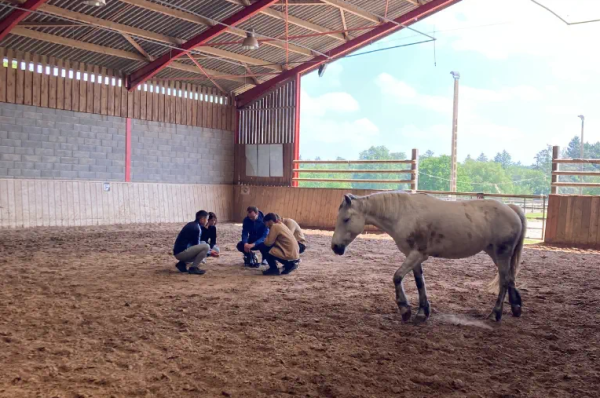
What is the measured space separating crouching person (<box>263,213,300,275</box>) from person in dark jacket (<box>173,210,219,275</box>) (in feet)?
2.91

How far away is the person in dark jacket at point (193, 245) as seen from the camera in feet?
25.0

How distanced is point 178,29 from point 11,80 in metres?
4.56

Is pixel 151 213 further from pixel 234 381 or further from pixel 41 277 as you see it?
pixel 234 381

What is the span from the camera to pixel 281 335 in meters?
4.66

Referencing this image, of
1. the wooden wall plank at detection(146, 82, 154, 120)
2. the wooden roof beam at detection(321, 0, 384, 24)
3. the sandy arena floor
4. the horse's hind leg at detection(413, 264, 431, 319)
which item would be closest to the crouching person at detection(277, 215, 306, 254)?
the sandy arena floor

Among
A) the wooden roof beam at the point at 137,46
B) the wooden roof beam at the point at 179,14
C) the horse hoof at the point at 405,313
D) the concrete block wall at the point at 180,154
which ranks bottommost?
the horse hoof at the point at 405,313

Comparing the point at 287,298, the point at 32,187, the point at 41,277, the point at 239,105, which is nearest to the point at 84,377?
the point at 287,298

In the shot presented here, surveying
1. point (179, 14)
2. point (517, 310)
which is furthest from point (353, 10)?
point (517, 310)

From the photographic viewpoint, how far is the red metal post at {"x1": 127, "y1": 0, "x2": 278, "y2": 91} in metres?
14.0

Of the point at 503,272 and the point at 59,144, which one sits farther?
the point at 59,144

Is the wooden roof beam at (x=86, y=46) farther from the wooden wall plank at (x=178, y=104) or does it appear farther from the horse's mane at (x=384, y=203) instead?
the horse's mane at (x=384, y=203)

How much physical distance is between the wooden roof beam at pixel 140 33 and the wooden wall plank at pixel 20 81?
2.38 m

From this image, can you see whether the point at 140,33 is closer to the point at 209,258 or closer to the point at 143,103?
the point at 143,103

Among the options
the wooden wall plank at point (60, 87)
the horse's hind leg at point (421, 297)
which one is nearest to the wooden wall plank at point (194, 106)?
the wooden wall plank at point (60, 87)
